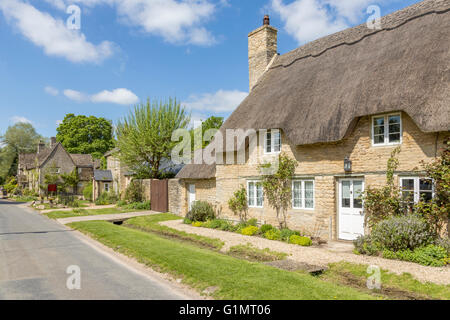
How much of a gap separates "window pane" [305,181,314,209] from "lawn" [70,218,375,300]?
5.07m

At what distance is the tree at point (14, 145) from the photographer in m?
65.4

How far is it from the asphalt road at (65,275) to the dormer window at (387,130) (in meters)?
8.19

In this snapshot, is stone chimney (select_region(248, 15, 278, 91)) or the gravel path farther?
stone chimney (select_region(248, 15, 278, 91))

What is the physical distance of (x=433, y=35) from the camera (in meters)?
11.1

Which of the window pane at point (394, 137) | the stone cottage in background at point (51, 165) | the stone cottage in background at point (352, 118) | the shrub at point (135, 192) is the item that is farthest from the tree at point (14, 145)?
the window pane at point (394, 137)

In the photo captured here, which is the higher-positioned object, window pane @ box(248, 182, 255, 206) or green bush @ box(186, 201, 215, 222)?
window pane @ box(248, 182, 255, 206)

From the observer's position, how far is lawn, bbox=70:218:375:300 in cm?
645

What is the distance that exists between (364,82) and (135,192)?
20.7 metres

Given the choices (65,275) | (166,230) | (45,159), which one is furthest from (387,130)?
(45,159)

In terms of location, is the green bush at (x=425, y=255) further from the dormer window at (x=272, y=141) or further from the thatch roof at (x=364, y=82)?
the dormer window at (x=272, y=141)

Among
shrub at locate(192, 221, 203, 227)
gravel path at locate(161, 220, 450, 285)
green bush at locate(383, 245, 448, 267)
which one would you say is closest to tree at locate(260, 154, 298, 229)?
gravel path at locate(161, 220, 450, 285)

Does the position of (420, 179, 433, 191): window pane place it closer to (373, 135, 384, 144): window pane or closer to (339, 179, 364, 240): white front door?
(373, 135, 384, 144): window pane

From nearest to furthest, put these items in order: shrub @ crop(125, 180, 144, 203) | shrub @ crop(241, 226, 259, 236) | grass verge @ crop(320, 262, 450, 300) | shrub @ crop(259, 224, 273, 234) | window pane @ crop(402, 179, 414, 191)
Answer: grass verge @ crop(320, 262, 450, 300) < window pane @ crop(402, 179, 414, 191) < shrub @ crop(259, 224, 273, 234) < shrub @ crop(241, 226, 259, 236) < shrub @ crop(125, 180, 144, 203)

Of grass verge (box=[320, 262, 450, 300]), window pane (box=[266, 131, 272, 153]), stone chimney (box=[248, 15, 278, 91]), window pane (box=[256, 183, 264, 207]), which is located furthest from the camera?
stone chimney (box=[248, 15, 278, 91])
